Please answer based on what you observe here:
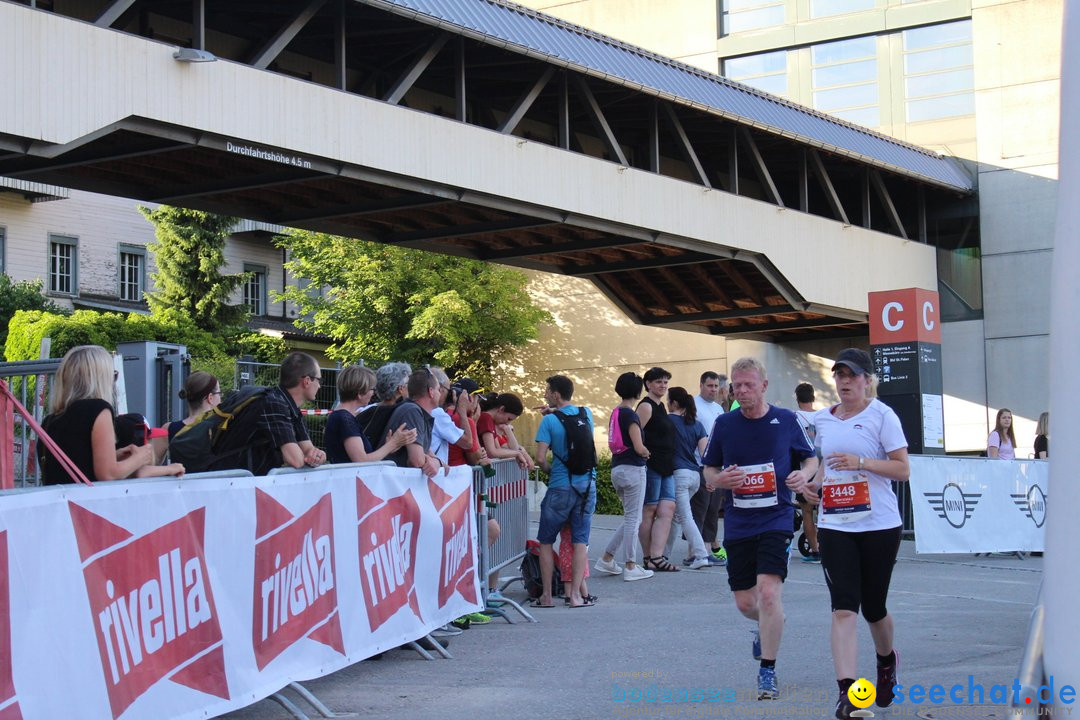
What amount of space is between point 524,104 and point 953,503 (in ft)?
32.2

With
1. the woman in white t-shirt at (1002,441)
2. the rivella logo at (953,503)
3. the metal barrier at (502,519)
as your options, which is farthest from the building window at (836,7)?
the metal barrier at (502,519)

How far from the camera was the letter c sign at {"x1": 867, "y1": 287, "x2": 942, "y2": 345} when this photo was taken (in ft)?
67.7

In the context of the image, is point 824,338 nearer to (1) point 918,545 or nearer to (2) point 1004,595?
(1) point 918,545

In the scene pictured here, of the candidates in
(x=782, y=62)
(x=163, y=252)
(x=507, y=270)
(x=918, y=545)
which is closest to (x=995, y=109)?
(x=782, y=62)

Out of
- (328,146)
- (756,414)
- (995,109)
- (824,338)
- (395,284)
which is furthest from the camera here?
(395,284)

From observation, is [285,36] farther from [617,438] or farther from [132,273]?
[132,273]

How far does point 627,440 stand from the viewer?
43.6ft

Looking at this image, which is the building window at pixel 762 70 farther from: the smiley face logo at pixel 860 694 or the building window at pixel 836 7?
the smiley face logo at pixel 860 694

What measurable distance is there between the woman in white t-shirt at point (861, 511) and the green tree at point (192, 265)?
38430 mm

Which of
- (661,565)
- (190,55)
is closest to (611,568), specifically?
(661,565)

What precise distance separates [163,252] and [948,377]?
2567cm

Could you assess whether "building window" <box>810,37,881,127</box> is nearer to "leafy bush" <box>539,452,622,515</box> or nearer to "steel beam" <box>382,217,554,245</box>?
"leafy bush" <box>539,452,622,515</box>

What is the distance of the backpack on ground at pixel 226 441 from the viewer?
8109mm

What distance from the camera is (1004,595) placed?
41.8ft
